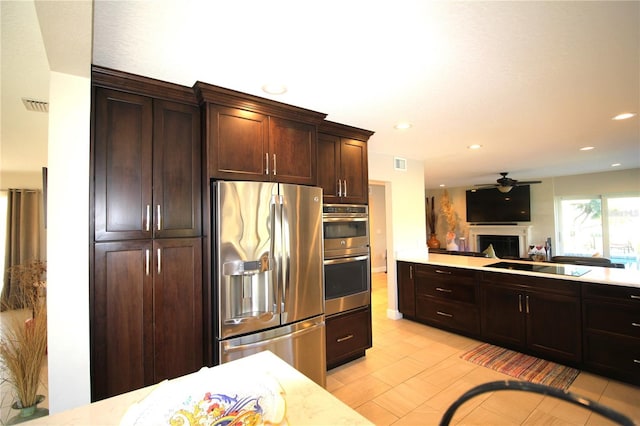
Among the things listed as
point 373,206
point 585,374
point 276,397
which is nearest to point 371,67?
point 276,397

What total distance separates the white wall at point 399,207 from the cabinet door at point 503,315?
1249 mm

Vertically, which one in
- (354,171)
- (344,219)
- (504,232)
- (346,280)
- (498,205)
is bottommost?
(346,280)

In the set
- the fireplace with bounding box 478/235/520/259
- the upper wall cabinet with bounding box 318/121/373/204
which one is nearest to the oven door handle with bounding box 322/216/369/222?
the upper wall cabinet with bounding box 318/121/373/204

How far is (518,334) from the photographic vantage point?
3.24 m

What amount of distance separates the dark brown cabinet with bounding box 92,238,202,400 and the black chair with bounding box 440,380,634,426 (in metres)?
1.93

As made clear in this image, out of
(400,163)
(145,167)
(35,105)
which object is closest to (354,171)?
(400,163)

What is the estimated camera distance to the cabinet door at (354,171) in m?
3.05

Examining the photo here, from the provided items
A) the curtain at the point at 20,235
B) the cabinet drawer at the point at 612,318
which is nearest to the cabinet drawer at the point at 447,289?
the cabinet drawer at the point at 612,318

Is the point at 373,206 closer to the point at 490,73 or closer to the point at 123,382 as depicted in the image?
the point at 490,73

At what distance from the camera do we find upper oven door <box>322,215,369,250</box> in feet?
9.36

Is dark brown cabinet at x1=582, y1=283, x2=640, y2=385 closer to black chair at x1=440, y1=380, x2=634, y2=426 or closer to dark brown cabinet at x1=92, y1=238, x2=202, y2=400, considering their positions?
black chair at x1=440, y1=380, x2=634, y2=426

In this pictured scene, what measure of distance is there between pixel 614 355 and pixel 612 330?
0.72 feet

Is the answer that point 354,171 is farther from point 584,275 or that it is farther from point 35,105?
point 35,105

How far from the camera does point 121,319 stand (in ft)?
5.98
